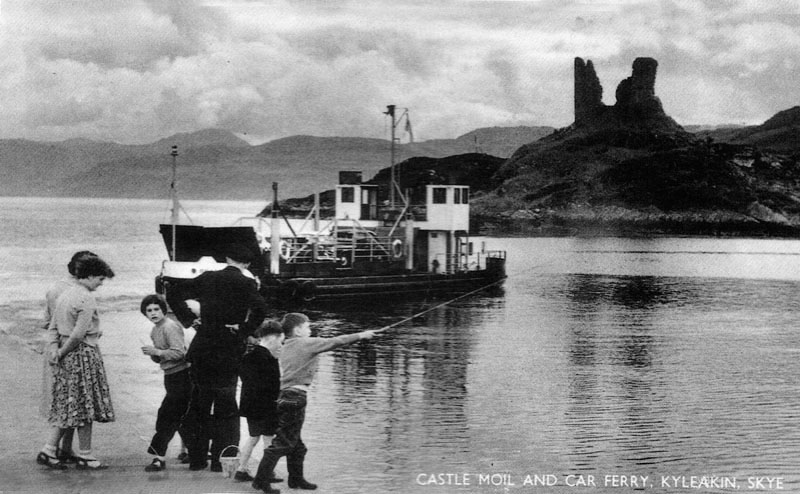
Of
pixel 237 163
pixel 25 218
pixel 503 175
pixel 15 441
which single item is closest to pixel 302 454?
pixel 15 441

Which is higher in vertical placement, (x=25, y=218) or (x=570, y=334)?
(x=25, y=218)

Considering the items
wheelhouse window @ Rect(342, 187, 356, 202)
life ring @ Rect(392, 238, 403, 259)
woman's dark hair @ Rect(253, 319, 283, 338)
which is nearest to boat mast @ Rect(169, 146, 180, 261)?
wheelhouse window @ Rect(342, 187, 356, 202)

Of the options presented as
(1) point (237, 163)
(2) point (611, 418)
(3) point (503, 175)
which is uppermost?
(3) point (503, 175)

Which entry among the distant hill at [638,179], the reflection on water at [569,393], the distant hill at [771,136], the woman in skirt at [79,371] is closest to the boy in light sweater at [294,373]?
the woman in skirt at [79,371]

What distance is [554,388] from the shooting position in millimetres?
12531

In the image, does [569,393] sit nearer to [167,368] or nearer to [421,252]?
[167,368]

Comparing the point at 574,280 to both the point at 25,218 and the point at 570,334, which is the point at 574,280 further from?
the point at 25,218

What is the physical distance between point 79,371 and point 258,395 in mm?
1062

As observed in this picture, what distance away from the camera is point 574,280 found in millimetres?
35906

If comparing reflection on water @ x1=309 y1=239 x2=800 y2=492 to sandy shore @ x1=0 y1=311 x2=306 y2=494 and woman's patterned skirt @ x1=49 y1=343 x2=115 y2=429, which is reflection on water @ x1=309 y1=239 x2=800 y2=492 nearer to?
sandy shore @ x1=0 y1=311 x2=306 y2=494

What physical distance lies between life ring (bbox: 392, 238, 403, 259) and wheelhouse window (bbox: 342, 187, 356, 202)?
1.68 metres

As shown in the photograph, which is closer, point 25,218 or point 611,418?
point 611,418

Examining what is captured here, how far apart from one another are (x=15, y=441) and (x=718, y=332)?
1707 centimetres

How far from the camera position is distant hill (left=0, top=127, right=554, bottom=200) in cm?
1322
